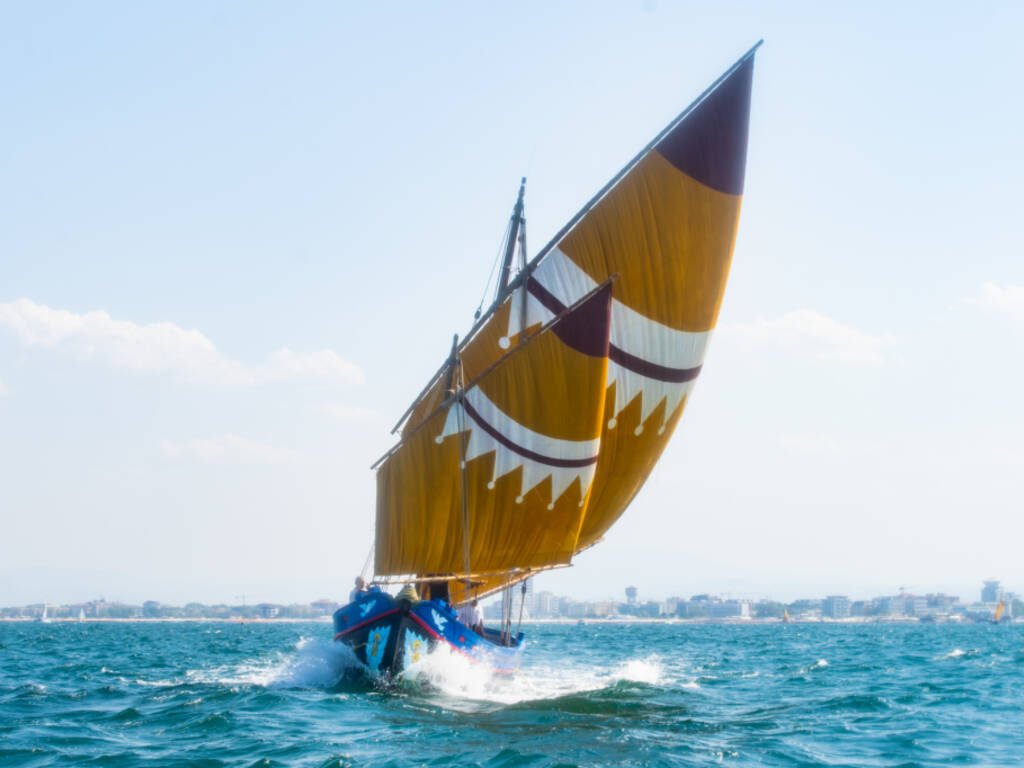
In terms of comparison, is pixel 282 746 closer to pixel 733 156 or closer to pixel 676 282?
pixel 676 282

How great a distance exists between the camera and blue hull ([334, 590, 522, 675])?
2170 centimetres

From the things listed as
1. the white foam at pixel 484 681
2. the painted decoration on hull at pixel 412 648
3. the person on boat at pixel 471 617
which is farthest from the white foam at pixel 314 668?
the person on boat at pixel 471 617

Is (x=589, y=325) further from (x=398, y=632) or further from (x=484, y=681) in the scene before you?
(x=484, y=681)

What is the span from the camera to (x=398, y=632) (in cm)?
2172

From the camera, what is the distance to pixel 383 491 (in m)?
26.8

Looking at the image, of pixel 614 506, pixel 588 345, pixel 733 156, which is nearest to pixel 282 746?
pixel 588 345

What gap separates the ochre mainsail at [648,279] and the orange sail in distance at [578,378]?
34mm

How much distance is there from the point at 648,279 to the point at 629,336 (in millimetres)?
1671

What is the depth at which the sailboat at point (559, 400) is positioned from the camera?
2328 centimetres

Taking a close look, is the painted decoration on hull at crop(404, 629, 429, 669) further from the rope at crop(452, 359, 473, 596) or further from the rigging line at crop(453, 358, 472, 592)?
the rigging line at crop(453, 358, 472, 592)

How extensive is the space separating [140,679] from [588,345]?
15.7 meters

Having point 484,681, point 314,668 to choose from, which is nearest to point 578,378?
point 484,681

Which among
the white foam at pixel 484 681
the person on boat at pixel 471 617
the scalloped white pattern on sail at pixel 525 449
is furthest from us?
the person on boat at pixel 471 617

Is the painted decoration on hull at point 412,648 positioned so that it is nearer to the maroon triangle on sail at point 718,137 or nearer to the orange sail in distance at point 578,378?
the orange sail in distance at point 578,378
